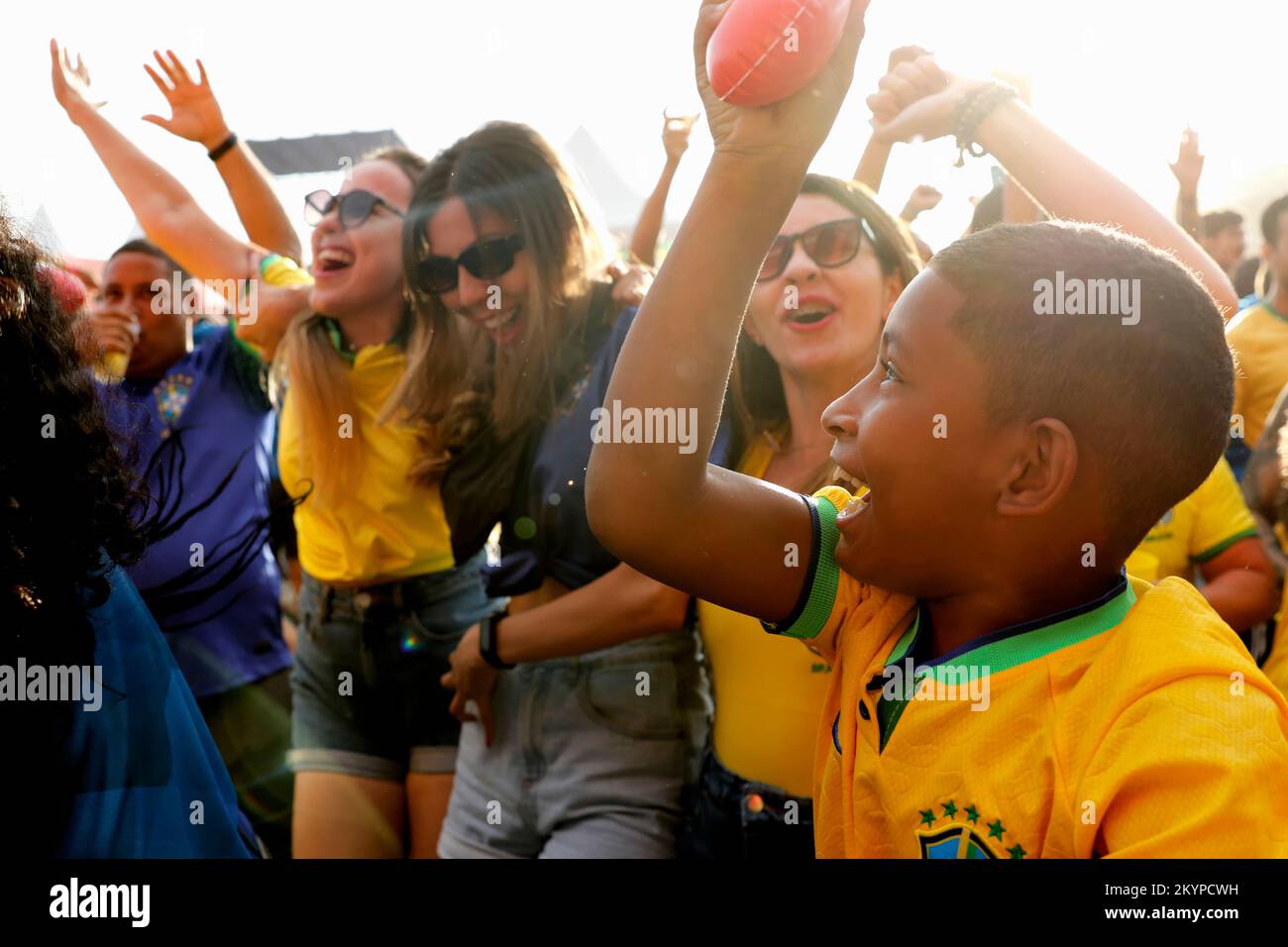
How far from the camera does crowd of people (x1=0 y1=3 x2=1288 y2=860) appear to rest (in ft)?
3.38

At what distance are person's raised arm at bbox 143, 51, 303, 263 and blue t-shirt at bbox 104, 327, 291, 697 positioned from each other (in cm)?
38

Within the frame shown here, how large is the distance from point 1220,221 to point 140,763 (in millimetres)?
5902

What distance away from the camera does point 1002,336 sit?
42.4 inches

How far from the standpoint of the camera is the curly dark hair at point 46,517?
1.22 meters

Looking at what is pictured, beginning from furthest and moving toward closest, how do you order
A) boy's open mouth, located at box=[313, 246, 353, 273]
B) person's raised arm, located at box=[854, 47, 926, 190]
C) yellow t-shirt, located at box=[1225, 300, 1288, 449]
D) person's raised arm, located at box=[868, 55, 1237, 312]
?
yellow t-shirt, located at box=[1225, 300, 1288, 449], boy's open mouth, located at box=[313, 246, 353, 273], person's raised arm, located at box=[854, 47, 926, 190], person's raised arm, located at box=[868, 55, 1237, 312]

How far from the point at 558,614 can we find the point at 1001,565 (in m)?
1.06

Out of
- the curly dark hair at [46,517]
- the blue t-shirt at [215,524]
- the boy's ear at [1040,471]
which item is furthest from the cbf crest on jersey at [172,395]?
the boy's ear at [1040,471]

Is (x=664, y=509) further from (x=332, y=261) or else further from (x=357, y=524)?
(x=332, y=261)

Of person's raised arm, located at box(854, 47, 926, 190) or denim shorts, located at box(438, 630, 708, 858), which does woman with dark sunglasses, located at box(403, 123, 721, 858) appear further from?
person's raised arm, located at box(854, 47, 926, 190)

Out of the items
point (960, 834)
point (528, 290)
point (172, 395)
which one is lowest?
point (960, 834)

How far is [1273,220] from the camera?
355 cm

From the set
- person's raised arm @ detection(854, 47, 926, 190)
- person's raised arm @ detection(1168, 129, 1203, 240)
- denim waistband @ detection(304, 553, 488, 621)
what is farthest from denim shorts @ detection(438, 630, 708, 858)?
person's raised arm @ detection(1168, 129, 1203, 240)

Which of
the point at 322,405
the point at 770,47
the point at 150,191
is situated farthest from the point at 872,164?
the point at 150,191

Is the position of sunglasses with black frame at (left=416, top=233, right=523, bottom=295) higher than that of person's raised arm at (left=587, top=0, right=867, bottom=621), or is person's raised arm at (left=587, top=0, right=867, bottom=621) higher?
sunglasses with black frame at (left=416, top=233, right=523, bottom=295)
